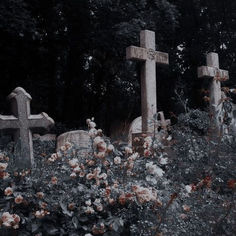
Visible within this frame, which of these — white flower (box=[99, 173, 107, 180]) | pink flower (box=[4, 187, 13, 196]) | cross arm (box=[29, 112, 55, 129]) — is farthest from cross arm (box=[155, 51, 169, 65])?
pink flower (box=[4, 187, 13, 196])

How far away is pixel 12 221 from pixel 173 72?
452 inches

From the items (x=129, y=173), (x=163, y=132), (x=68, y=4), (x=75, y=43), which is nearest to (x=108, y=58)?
(x=75, y=43)

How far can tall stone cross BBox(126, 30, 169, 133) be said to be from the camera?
648 centimetres

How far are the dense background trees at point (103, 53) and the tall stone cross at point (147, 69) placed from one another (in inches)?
166

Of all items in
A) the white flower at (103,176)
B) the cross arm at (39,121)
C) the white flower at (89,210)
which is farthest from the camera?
the cross arm at (39,121)

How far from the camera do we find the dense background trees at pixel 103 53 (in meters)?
11.8

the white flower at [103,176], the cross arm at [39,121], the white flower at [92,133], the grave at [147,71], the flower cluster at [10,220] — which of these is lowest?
the flower cluster at [10,220]

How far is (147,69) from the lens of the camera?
669cm

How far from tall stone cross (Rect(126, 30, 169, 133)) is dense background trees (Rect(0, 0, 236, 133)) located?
4223mm

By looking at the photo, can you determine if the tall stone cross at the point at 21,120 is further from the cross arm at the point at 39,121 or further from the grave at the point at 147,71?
the grave at the point at 147,71

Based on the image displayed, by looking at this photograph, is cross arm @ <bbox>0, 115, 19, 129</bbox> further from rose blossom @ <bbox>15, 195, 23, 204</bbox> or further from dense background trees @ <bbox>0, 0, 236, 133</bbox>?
dense background trees @ <bbox>0, 0, 236, 133</bbox>

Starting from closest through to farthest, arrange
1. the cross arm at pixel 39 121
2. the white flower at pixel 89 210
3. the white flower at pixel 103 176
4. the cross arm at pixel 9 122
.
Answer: the white flower at pixel 89 210 → the white flower at pixel 103 176 → the cross arm at pixel 9 122 → the cross arm at pixel 39 121

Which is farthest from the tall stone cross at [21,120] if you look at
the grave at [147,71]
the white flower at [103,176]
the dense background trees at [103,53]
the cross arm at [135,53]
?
the dense background trees at [103,53]

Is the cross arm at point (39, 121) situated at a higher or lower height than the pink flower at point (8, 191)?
higher
